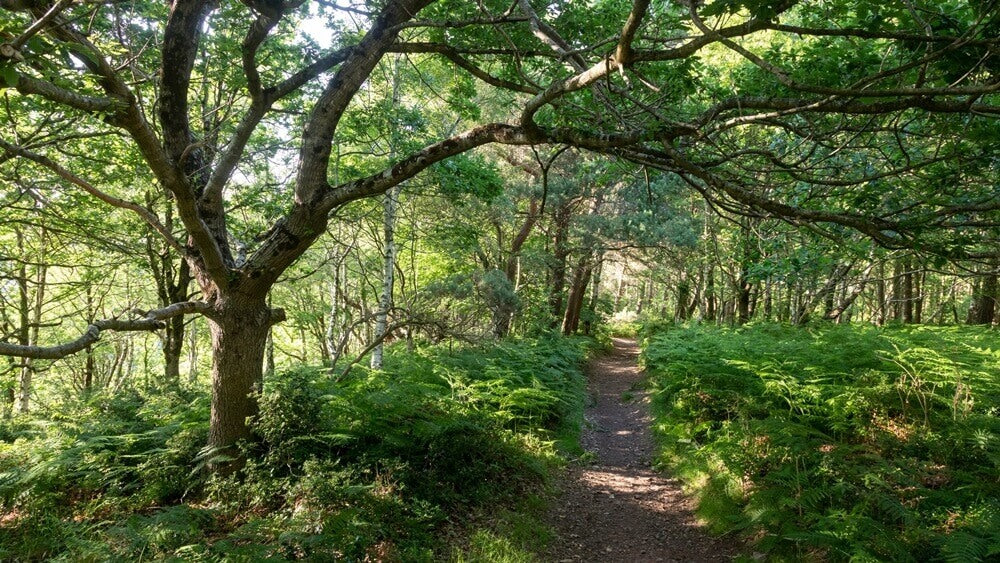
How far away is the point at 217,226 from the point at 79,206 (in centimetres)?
444

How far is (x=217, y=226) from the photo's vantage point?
539 cm

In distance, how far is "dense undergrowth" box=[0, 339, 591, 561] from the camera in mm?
4496

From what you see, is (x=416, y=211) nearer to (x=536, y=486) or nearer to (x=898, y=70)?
(x=536, y=486)

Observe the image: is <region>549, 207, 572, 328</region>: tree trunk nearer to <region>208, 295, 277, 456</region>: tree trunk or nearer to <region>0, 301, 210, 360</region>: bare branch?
<region>208, 295, 277, 456</region>: tree trunk

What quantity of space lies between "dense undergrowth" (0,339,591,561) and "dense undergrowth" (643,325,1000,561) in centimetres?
258

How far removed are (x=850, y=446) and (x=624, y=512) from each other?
2.87 m

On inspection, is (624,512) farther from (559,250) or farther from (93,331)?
(559,250)

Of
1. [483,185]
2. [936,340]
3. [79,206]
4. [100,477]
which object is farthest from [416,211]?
[936,340]

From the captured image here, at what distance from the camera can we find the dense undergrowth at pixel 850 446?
423 centimetres

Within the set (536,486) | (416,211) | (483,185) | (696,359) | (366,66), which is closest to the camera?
(366,66)

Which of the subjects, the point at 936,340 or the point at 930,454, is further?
the point at 936,340

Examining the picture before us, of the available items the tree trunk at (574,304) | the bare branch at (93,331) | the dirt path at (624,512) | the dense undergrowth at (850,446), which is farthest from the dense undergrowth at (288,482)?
the tree trunk at (574,304)

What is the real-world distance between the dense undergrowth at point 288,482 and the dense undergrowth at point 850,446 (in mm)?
2577

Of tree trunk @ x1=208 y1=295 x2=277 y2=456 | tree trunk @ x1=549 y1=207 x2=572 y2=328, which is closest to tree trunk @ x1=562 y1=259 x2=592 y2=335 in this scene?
tree trunk @ x1=549 y1=207 x2=572 y2=328
